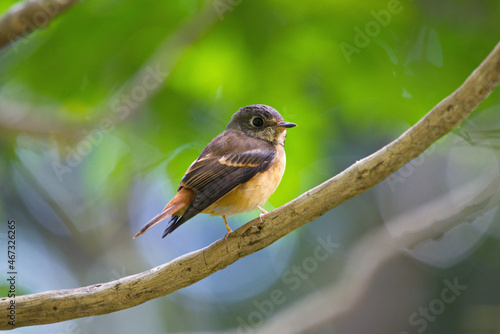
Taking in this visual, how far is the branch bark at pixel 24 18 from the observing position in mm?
3189

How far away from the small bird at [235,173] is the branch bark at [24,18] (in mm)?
1392

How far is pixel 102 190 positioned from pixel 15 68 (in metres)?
1.32

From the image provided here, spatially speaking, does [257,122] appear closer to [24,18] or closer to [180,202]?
[180,202]

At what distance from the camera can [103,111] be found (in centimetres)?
412

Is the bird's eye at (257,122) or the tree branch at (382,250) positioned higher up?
the bird's eye at (257,122)

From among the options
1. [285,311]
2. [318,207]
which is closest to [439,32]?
[318,207]

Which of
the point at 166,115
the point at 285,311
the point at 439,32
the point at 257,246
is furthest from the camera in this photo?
the point at 285,311

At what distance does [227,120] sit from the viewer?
14.4ft

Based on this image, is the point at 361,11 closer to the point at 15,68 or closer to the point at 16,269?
the point at 15,68
